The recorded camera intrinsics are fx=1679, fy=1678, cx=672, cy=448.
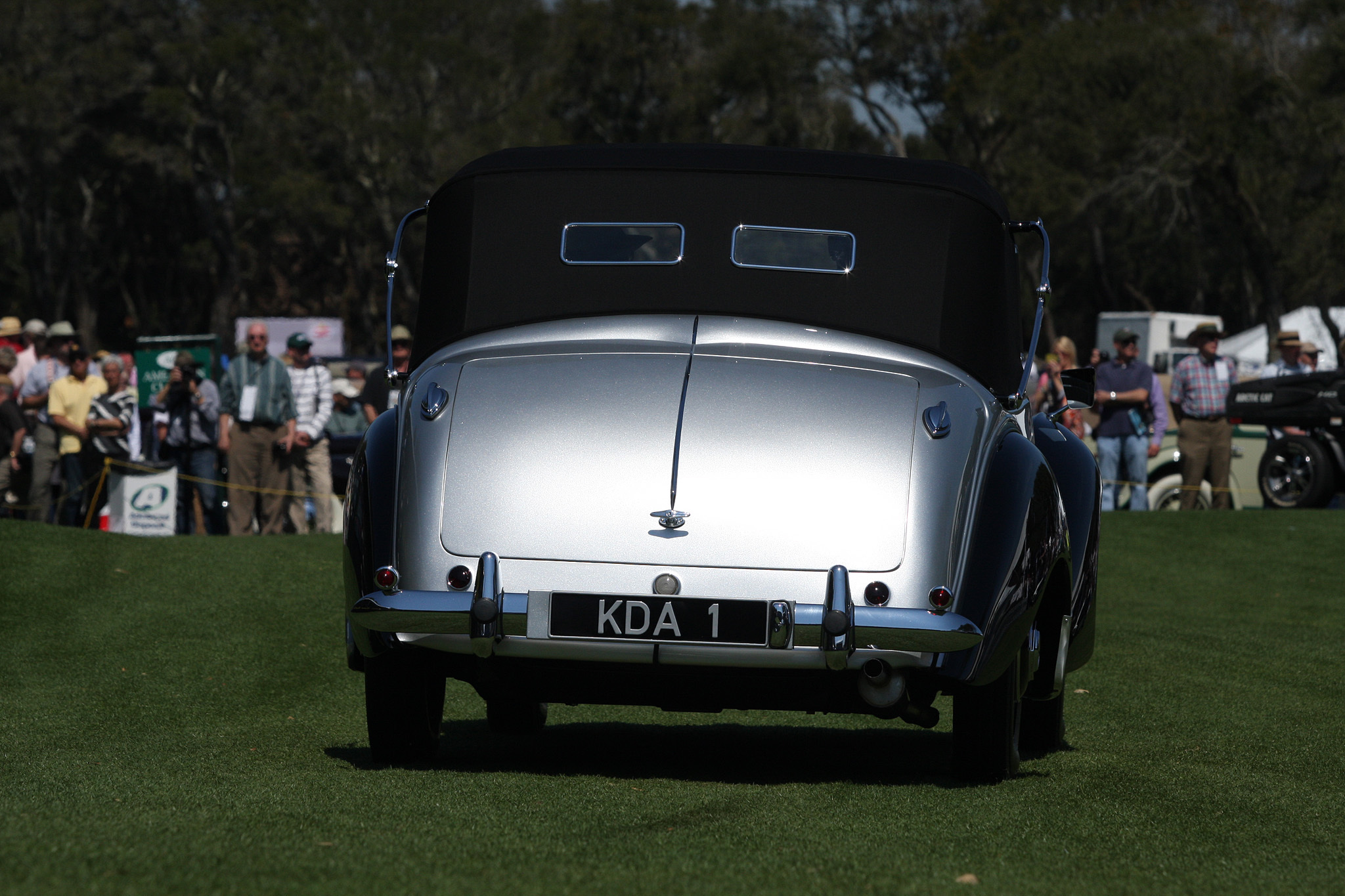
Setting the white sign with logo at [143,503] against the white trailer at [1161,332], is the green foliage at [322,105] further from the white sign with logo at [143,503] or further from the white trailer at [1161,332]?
the white sign with logo at [143,503]

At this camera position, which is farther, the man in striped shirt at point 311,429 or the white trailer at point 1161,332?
the white trailer at point 1161,332

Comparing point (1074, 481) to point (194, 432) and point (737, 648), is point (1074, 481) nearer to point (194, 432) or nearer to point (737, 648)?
point (737, 648)

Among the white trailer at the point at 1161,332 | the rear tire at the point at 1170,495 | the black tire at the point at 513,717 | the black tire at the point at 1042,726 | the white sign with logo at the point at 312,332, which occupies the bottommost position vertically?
the black tire at the point at 513,717

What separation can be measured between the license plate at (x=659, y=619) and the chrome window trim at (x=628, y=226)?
139cm

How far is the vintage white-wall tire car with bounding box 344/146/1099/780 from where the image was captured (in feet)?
15.1

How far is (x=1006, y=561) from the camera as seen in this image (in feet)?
15.7

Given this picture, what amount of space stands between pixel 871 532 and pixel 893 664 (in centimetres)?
37

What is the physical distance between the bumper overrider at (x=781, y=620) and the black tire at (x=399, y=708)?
0.29m

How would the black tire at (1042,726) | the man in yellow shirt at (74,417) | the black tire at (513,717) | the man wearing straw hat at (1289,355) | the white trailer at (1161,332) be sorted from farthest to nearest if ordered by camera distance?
the white trailer at (1161,332) < the man wearing straw hat at (1289,355) < the man in yellow shirt at (74,417) < the black tire at (513,717) < the black tire at (1042,726)

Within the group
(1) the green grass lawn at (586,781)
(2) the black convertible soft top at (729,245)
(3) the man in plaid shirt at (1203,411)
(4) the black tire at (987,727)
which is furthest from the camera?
(3) the man in plaid shirt at (1203,411)

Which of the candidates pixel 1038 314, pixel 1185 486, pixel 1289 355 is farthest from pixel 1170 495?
pixel 1038 314

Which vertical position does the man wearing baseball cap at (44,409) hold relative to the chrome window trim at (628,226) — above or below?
below

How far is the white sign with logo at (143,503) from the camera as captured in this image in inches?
623

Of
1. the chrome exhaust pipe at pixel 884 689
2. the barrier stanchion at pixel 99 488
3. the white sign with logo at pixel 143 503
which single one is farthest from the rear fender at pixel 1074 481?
the barrier stanchion at pixel 99 488
